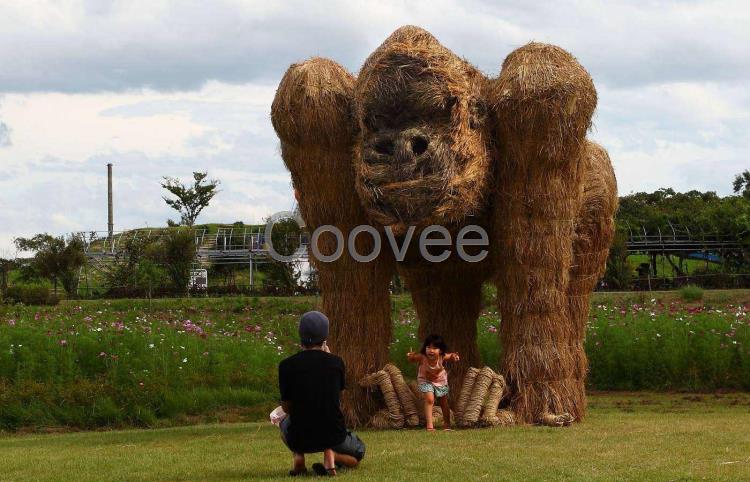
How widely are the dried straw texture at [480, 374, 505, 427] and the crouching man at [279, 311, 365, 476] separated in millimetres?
3093

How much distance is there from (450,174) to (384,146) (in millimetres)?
715

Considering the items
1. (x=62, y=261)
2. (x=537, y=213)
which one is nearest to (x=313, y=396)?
(x=537, y=213)

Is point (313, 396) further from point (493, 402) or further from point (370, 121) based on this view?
point (370, 121)

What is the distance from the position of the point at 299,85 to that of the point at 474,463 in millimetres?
4259

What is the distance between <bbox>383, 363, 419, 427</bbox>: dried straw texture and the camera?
10.5 metres

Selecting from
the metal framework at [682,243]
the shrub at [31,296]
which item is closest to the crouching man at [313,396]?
the shrub at [31,296]

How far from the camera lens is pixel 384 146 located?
1019 centimetres

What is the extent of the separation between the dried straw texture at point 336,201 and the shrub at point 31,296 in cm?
1816

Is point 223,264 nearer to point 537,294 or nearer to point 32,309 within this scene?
point 32,309

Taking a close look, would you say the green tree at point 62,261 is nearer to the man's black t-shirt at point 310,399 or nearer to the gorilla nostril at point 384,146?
the gorilla nostril at point 384,146

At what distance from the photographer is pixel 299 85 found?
34.6ft

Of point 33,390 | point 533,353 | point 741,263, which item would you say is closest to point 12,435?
point 33,390

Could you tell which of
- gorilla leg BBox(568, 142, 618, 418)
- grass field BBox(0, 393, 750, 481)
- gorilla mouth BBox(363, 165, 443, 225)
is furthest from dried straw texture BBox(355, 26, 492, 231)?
gorilla leg BBox(568, 142, 618, 418)

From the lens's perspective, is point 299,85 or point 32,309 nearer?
point 299,85
